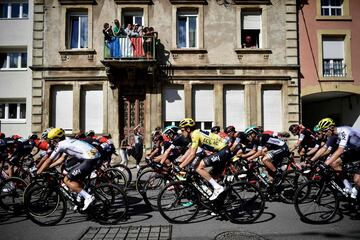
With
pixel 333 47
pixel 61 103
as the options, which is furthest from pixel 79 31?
pixel 333 47

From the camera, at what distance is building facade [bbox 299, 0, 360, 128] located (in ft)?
52.5

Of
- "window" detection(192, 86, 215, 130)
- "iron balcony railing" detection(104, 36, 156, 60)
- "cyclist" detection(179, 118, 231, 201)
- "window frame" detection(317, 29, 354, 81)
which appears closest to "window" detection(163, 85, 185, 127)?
"window" detection(192, 86, 215, 130)

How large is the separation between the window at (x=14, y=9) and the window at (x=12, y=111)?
4803mm

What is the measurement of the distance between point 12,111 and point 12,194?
1172 centimetres

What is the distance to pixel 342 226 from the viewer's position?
5.38 meters

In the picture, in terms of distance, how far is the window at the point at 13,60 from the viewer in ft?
55.5

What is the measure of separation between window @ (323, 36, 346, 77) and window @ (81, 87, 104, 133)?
1193 centimetres

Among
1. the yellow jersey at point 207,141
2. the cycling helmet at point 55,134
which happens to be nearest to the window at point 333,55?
the yellow jersey at point 207,141

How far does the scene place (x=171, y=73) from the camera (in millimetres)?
15812

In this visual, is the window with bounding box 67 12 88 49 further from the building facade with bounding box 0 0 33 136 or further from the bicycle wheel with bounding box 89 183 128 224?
the bicycle wheel with bounding box 89 183 128 224

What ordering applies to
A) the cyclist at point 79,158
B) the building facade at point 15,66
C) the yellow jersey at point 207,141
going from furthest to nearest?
the building facade at point 15,66 < the yellow jersey at point 207,141 < the cyclist at point 79,158

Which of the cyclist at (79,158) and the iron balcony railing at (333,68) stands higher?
the iron balcony railing at (333,68)

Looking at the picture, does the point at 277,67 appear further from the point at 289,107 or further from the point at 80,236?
the point at 80,236

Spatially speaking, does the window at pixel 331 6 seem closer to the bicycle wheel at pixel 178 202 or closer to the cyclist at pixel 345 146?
the cyclist at pixel 345 146
